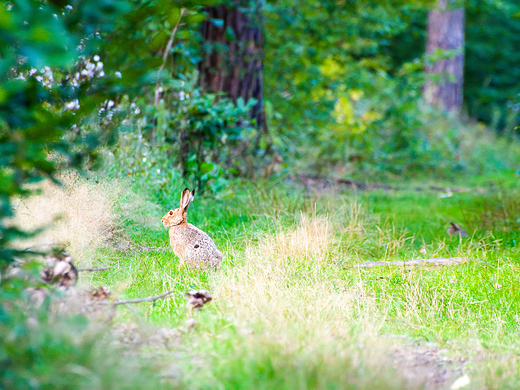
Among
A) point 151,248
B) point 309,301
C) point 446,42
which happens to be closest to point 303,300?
point 309,301

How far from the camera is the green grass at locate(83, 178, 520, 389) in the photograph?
6.73 ft

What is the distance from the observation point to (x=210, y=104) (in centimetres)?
596

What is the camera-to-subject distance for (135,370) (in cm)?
183

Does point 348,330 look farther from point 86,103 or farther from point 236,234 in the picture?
point 236,234

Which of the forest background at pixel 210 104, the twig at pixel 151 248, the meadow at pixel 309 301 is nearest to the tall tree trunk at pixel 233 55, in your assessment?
the forest background at pixel 210 104

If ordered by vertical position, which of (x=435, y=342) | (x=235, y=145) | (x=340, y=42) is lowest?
(x=435, y=342)

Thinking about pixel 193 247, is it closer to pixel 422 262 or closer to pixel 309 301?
pixel 309 301

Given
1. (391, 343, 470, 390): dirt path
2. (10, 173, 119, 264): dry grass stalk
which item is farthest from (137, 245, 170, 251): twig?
(391, 343, 470, 390): dirt path

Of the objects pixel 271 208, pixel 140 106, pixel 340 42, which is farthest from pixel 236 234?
pixel 340 42

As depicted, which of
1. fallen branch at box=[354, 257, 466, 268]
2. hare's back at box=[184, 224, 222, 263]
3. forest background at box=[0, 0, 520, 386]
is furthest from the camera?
fallen branch at box=[354, 257, 466, 268]

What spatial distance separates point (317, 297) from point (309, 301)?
111mm

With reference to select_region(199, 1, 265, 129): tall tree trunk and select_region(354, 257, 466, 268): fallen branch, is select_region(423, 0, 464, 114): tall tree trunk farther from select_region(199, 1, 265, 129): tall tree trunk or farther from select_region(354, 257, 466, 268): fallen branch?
select_region(354, 257, 466, 268): fallen branch

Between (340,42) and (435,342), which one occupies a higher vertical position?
(340,42)

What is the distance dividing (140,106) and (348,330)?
13.1 feet
